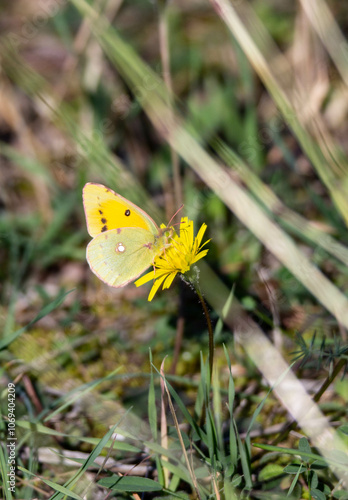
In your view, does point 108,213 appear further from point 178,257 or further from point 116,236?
point 178,257

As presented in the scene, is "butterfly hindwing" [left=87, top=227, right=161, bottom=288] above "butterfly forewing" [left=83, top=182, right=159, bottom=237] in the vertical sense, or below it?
below

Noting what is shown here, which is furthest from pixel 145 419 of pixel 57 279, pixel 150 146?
pixel 150 146

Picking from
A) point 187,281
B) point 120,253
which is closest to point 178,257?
point 187,281

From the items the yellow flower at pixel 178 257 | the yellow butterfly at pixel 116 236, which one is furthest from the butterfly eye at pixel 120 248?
the yellow flower at pixel 178 257

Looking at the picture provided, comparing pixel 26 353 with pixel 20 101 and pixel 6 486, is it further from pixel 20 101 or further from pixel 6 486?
pixel 20 101

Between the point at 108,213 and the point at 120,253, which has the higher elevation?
the point at 108,213

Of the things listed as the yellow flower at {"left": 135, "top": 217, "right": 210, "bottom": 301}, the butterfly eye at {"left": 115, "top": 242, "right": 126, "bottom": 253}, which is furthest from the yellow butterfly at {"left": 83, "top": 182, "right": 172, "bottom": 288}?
the yellow flower at {"left": 135, "top": 217, "right": 210, "bottom": 301}

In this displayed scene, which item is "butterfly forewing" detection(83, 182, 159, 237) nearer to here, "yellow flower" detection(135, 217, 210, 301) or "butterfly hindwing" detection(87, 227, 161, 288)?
"butterfly hindwing" detection(87, 227, 161, 288)
